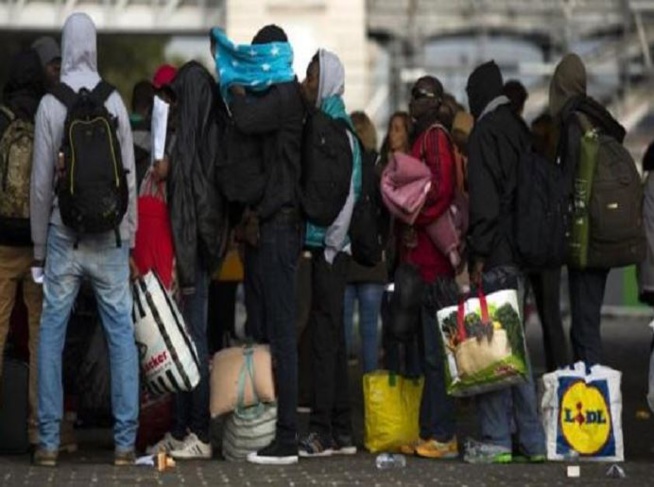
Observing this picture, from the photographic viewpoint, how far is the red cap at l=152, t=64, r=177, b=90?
12172mm

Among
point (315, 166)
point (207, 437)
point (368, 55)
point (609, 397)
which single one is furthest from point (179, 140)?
point (368, 55)

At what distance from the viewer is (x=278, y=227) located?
11734 millimetres

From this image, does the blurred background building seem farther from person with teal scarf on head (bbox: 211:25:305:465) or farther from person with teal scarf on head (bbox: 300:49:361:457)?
person with teal scarf on head (bbox: 211:25:305:465)

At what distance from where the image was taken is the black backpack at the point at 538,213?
467 inches

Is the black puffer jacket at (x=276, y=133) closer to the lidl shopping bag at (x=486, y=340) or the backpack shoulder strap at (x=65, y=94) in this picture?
the backpack shoulder strap at (x=65, y=94)

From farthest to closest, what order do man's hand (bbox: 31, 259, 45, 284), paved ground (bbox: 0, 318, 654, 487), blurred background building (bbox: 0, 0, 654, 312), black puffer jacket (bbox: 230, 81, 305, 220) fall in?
blurred background building (bbox: 0, 0, 654, 312) → black puffer jacket (bbox: 230, 81, 305, 220) → man's hand (bbox: 31, 259, 45, 284) → paved ground (bbox: 0, 318, 654, 487)

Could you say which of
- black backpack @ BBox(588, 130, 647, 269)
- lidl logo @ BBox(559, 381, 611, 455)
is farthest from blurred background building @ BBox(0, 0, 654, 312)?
lidl logo @ BBox(559, 381, 611, 455)

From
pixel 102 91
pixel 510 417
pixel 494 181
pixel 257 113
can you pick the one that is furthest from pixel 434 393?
pixel 102 91

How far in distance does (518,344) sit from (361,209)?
3.85 ft

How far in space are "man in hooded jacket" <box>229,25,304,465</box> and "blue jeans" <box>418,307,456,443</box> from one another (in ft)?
2.52

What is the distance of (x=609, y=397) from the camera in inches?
477

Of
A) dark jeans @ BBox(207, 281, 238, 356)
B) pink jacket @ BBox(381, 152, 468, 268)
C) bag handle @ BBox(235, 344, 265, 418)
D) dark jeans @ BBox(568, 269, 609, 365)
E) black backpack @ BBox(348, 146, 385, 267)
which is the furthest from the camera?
dark jeans @ BBox(207, 281, 238, 356)

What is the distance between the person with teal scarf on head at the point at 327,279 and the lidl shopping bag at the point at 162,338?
28.2 inches

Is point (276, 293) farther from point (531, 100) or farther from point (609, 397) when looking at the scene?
point (531, 100)
